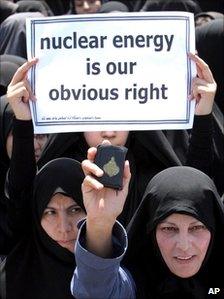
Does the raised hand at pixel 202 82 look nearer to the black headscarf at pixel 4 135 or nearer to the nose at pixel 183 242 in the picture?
the nose at pixel 183 242

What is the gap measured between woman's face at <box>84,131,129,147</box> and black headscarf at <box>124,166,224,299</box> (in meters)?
0.49

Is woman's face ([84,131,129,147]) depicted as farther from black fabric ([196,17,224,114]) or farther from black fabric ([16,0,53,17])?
black fabric ([16,0,53,17])

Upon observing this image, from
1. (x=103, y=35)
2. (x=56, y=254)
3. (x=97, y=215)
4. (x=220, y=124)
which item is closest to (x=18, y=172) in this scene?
(x=56, y=254)

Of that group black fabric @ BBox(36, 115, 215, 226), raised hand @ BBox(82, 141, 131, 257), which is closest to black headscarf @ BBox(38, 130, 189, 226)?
black fabric @ BBox(36, 115, 215, 226)

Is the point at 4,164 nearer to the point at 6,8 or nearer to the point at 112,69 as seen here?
the point at 112,69

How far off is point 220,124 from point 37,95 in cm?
158

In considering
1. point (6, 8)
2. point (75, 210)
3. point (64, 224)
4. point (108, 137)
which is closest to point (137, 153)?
point (108, 137)

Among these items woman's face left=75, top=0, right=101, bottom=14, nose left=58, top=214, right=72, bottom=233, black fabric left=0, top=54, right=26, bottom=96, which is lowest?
woman's face left=75, top=0, right=101, bottom=14

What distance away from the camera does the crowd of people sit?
93.0 inches

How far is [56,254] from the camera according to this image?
305 centimetres

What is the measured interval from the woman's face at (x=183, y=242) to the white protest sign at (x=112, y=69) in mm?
379

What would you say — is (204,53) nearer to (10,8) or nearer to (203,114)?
(203,114)

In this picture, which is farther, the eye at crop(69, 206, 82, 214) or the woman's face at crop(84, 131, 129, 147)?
Result: the woman's face at crop(84, 131, 129, 147)

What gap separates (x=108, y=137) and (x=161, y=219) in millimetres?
710
